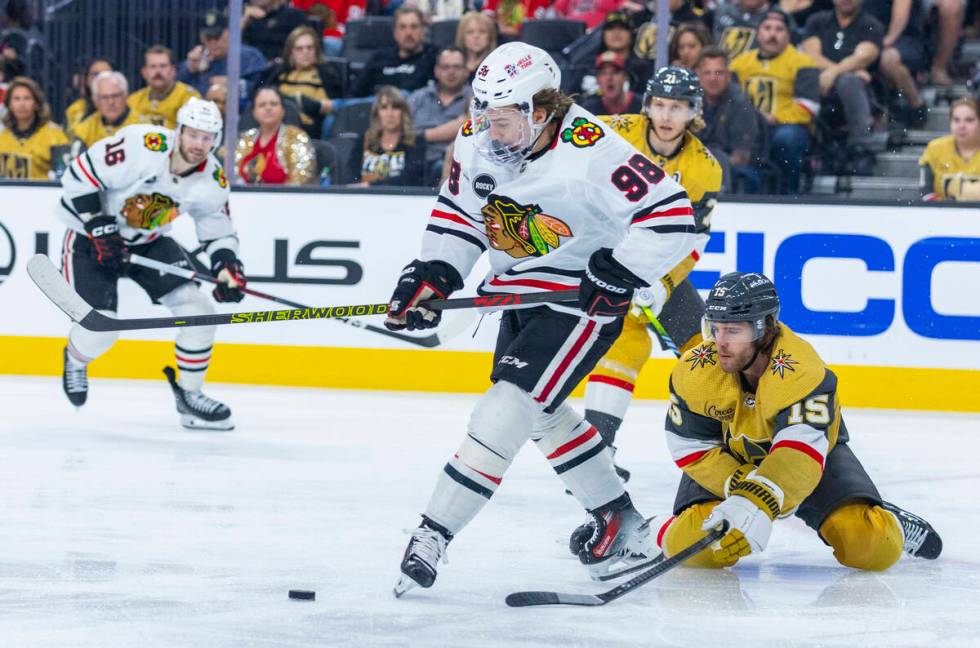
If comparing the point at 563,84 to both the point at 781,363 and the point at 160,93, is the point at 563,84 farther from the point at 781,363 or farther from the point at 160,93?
the point at 781,363

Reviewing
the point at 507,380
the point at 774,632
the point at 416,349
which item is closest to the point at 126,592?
the point at 507,380

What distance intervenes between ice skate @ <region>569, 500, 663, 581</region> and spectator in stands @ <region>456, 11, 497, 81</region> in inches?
152

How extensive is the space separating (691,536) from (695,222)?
46.8 inches

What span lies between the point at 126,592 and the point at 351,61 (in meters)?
4.65

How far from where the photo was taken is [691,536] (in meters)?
3.28

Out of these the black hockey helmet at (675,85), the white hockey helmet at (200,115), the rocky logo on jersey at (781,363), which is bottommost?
the rocky logo on jersey at (781,363)

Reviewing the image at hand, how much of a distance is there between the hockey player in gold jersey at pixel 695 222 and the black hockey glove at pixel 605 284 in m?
1.19

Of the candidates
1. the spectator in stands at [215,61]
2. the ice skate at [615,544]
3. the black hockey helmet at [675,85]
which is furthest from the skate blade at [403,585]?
the spectator in stands at [215,61]

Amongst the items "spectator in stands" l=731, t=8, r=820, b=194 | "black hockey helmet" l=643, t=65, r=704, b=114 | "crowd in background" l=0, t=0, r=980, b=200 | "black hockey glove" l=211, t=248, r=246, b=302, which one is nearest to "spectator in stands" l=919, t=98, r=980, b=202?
"crowd in background" l=0, t=0, r=980, b=200

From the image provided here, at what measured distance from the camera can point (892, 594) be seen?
3145 millimetres

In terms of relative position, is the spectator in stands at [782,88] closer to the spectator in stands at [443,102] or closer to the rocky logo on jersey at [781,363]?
the spectator in stands at [443,102]

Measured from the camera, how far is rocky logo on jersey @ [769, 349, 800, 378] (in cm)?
316

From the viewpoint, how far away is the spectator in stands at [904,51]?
21.2 feet

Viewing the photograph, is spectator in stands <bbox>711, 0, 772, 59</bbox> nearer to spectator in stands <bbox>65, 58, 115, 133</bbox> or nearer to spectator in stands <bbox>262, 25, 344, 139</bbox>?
spectator in stands <bbox>262, 25, 344, 139</bbox>
